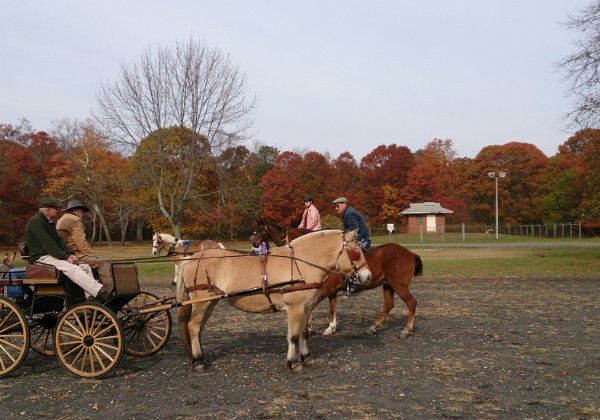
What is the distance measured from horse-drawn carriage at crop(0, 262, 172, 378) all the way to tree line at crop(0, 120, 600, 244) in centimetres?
1907

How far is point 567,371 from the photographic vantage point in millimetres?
6480

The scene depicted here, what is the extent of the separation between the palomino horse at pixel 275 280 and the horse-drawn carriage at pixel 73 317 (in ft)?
2.39

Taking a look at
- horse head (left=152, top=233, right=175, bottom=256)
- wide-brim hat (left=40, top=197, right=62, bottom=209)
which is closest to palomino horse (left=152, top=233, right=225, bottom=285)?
horse head (left=152, top=233, right=175, bottom=256)

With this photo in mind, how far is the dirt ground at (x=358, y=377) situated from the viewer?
17.3 ft

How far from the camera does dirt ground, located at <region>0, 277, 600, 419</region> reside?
5.27m

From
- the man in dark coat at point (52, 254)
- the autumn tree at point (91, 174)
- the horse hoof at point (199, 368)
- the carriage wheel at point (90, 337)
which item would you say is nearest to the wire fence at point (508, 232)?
the autumn tree at point (91, 174)

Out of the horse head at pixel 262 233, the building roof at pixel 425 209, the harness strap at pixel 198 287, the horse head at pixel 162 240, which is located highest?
the building roof at pixel 425 209

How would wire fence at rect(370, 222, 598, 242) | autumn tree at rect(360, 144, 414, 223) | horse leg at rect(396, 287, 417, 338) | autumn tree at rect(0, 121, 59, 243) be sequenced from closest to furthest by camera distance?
1. horse leg at rect(396, 287, 417, 338)
2. autumn tree at rect(0, 121, 59, 243)
3. wire fence at rect(370, 222, 598, 242)
4. autumn tree at rect(360, 144, 414, 223)

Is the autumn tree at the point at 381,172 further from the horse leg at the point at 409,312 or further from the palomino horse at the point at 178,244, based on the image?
the horse leg at the point at 409,312

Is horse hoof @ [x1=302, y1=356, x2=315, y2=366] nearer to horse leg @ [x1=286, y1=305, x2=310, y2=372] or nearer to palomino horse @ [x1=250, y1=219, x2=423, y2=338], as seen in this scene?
horse leg @ [x1=286, y1=305, x2=310, y2=372]

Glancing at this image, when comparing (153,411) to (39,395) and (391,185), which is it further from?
(391,185)

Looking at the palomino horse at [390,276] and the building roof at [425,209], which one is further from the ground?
the building roof at [425,209]

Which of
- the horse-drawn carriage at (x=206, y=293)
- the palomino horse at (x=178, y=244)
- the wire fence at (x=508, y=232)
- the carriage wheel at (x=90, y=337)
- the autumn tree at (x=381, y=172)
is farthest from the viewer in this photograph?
the autumn tree at (x=381, y=172)

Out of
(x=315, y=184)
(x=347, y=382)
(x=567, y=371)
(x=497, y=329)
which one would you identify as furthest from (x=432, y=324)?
(x=315, y=184)
